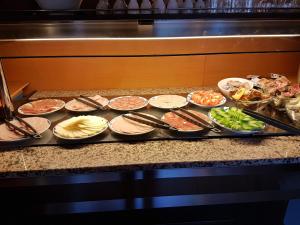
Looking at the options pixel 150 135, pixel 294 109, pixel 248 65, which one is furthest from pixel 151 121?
pixel 248 65

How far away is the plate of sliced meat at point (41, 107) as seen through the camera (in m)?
1.59

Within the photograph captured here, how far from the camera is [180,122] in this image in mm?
1466

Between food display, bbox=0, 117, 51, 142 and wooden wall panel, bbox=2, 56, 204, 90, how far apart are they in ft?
2.37

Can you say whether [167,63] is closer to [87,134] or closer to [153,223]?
[87,134]

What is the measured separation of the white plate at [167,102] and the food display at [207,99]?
56 millimetres

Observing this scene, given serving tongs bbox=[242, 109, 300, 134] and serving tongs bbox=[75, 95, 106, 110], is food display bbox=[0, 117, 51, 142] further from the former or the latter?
serving tongs bbox=[242, 109, 300, 134]

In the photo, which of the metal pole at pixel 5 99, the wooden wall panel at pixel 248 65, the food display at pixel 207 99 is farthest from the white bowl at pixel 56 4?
the wooden wall panel at pixel 248 65

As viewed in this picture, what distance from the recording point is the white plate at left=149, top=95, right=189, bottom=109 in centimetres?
167

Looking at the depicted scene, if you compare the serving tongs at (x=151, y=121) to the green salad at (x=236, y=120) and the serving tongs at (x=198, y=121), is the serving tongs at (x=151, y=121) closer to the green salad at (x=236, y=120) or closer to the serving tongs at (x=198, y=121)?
the serving tongs at (x=198, y=121)

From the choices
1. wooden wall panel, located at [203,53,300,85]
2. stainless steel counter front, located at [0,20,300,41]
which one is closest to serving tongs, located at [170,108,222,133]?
stainless steel counter front, located at [0,20,300,41]

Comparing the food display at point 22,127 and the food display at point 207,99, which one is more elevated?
the food display at point 207,99

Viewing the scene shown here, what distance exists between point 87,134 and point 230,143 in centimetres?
74

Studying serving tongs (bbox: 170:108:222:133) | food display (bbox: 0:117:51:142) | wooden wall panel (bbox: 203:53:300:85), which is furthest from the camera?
wooden wall panel (bbox: 203:53:300:85)

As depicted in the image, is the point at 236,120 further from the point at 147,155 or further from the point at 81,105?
the point at 81,105
